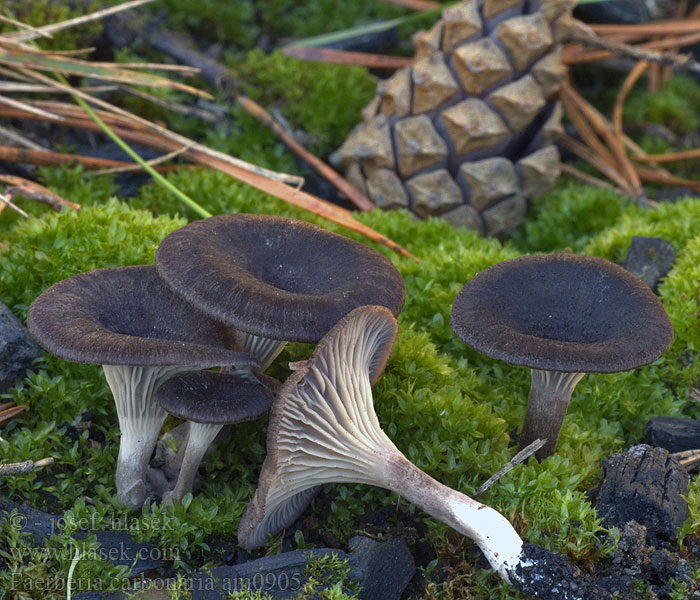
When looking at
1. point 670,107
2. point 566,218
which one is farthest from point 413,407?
point 670,107

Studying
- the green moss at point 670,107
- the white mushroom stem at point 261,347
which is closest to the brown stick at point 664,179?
the green moss at point 670,107

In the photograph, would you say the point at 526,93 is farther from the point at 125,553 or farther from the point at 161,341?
the point at 125,553

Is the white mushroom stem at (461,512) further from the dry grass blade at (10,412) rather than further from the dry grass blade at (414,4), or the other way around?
the dry grass blade at (414,4)

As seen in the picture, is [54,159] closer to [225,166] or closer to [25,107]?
[25,107]

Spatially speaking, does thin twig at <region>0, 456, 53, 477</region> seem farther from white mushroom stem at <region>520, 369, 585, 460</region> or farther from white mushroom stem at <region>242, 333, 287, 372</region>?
white mushroom stem at <region>520, 369, 585, 460</region>

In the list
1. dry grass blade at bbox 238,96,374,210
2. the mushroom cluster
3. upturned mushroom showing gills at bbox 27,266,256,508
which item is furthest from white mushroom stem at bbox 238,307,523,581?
dry grass blade at bbox 238,96,374,210

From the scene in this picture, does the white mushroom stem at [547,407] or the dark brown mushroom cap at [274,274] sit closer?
the dark brown mushroom cap at [274,274]

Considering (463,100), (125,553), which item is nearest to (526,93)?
(463,100)
